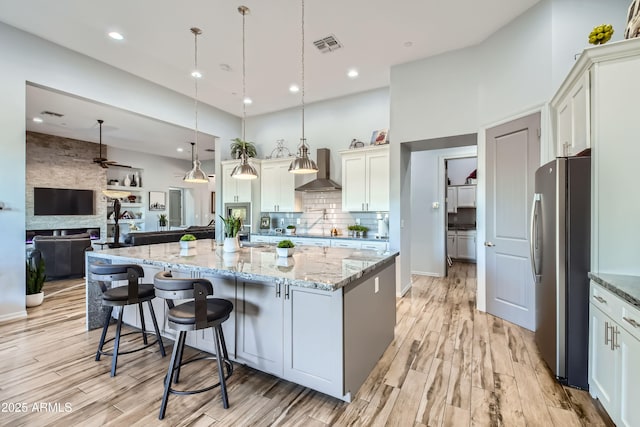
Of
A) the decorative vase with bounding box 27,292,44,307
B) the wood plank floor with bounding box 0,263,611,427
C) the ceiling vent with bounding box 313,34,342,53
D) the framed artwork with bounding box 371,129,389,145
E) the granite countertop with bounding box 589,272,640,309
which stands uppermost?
the ceiling vent with bounding box 313,34,342,53

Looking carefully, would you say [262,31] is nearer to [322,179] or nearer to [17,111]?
[322,179]

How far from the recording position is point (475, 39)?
3797mm

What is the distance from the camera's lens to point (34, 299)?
3.98m

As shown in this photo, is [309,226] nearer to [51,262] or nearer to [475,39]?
[475,39]

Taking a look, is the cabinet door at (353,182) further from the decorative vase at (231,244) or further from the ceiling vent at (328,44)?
the decorative vase at (231,244)

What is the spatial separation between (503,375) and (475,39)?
394 cm

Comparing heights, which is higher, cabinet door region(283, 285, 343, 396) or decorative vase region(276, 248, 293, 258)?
decorative vase region(276, 248, 293, 258)

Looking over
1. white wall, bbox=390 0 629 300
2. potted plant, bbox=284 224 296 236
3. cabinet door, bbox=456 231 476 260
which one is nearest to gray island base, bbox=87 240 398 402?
white wall, bbox=390 0 629 300

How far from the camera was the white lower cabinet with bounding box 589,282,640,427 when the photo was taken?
1477 mm

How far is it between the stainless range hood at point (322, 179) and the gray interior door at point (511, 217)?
2603 millimetres

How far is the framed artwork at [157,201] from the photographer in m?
9.92

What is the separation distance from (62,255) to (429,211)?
7293 millimetres

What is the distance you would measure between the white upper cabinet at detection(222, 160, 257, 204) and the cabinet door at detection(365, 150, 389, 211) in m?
2.63

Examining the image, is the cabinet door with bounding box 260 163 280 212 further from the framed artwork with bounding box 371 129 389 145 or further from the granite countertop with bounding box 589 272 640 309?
the granite countertop with bounding box 589 272 640 309
